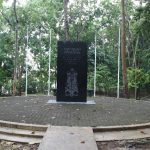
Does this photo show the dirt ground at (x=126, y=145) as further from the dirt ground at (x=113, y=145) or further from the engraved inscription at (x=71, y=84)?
the engraved inscription at (x=71, y=84)

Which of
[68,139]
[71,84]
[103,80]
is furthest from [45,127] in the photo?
[103,80]

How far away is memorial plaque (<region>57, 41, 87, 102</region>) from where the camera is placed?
13.2 meters

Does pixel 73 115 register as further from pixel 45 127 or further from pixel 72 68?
pixel 72 68

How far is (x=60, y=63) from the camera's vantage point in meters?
13.3

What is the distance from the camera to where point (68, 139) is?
276 inches

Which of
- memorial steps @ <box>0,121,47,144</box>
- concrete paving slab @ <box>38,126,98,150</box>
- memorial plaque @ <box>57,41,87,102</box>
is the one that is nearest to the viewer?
concrete paving slab @ <box>38,126,98,150</box>

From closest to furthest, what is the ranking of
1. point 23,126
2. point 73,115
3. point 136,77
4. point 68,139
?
point 68,139 → point 23,126 → point 73,115 → point 136,77

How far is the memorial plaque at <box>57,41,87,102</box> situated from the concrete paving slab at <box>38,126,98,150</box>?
5.24m

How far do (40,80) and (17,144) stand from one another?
22.7m

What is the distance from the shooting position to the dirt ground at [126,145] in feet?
22.5

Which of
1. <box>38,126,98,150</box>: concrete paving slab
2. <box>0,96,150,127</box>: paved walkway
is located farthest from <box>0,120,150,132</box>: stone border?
<box>0,96,150,127</box>: paved walkway

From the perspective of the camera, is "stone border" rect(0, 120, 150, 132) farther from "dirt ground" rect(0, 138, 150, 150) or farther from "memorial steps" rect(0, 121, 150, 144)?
"dirt ground" rect(0, 138, 150, 150)

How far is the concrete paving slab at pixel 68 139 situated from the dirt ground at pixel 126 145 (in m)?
0.27

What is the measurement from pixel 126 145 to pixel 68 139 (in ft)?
3.77
